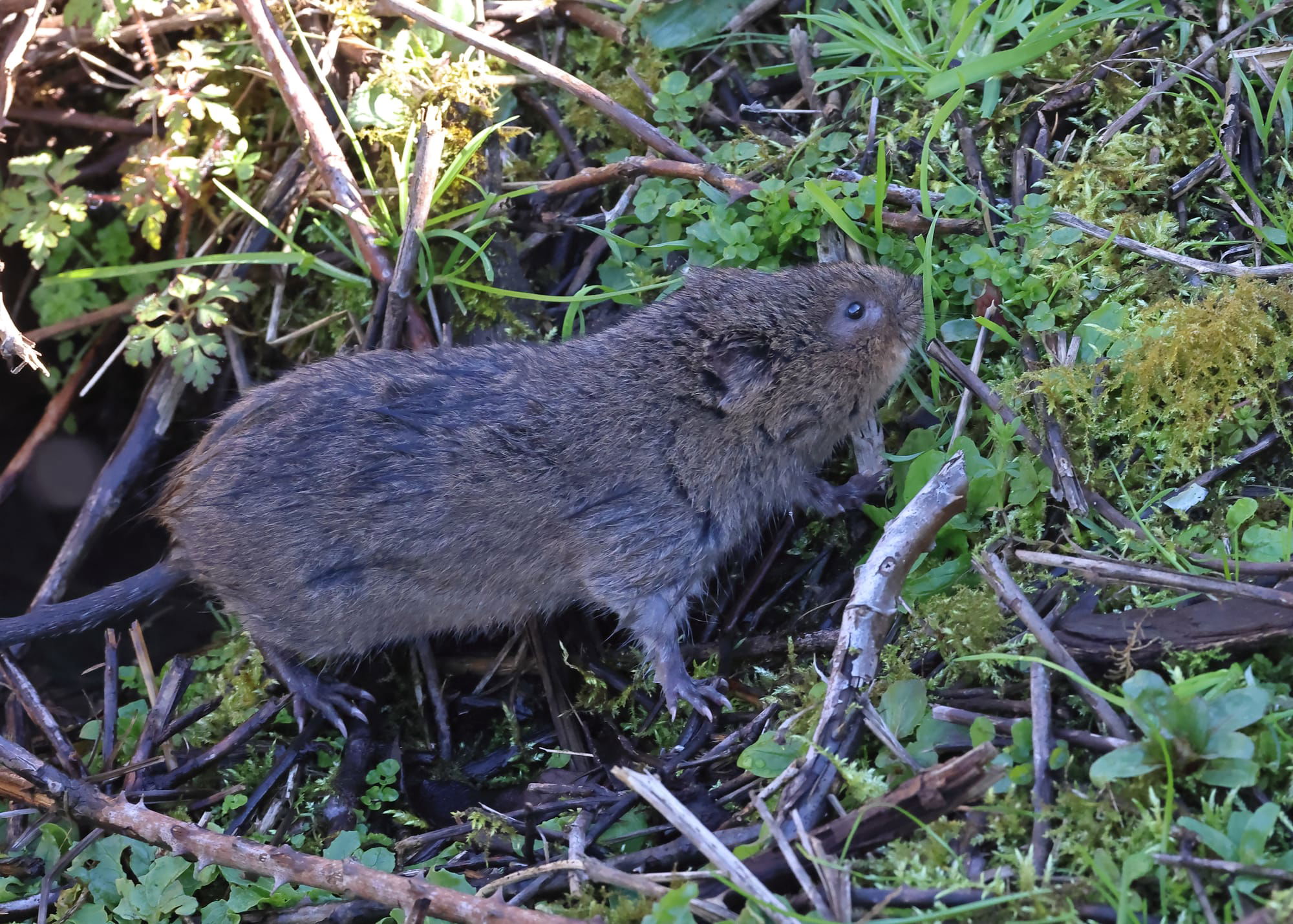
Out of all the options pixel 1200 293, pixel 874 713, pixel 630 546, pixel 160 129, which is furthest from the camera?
pixel 160 129

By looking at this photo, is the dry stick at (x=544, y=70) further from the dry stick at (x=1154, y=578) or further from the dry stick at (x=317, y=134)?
the dry stick at (x=1154, y=578)

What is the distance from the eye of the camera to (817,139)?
464 centimetres

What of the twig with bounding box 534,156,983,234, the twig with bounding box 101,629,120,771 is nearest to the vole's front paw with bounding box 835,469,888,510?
the twig with bounding box 534,156,983,234

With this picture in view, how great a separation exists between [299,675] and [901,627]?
2490 millimetres

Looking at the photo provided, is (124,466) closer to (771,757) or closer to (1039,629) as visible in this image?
(771,757)

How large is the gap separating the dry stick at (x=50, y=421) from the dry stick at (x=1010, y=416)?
423cm

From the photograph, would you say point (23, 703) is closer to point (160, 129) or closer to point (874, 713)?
point (160, 129)

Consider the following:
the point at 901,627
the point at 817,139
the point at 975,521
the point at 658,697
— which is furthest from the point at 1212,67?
the point at 658,697

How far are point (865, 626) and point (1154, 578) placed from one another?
81cm

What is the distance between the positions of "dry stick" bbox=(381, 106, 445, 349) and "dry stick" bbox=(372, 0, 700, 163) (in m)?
0.41

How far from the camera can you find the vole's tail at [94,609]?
425cm

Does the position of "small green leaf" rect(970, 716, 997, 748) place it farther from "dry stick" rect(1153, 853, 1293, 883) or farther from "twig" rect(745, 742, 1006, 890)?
"dry stick" rect(1153, 853, 1293, 883)

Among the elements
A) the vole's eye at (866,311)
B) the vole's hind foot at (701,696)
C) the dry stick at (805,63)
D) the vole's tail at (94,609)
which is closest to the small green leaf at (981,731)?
the vole's hind foot at (701,696)

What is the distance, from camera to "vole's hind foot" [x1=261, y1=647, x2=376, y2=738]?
14.3ft
